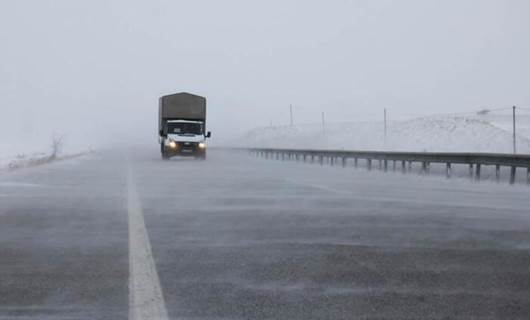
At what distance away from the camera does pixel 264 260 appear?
6559 millimetres

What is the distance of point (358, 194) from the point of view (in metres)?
14.8

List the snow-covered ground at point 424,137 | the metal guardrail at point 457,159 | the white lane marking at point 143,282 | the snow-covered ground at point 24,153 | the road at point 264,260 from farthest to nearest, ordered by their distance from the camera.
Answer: the snow-covered ground at point 424,137 → the snow-covered ground at point 24,153 → the metal guardrail at point 457,159 → the road at point 264,260 → the white lane marking at point 143,282

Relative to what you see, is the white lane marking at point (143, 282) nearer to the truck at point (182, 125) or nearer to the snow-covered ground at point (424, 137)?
the truck at point (182, 125)

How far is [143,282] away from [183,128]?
3536 cm

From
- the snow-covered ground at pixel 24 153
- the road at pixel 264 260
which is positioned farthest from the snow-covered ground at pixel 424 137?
the road at pixel 264 260

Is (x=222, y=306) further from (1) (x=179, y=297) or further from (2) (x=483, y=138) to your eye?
(2) (x=483, y=138)

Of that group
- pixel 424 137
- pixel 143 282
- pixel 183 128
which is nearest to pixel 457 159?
pixel 143 282

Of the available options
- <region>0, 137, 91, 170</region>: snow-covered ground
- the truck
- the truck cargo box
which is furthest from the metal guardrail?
<region>0, 137, 91, 170</region>: snow-covered ground

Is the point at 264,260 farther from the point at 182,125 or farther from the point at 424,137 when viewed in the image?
the point at 424,137

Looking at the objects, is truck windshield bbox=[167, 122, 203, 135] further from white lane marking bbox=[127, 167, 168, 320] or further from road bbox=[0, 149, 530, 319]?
white lane marking bbox=[127, 167, 168, 320]

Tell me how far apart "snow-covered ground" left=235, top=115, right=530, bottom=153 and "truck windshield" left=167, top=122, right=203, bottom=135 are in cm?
2056

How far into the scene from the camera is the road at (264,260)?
480 centimetres

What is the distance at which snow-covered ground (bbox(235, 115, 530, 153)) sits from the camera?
6606cm

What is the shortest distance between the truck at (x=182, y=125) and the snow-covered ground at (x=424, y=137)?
2037 cm
